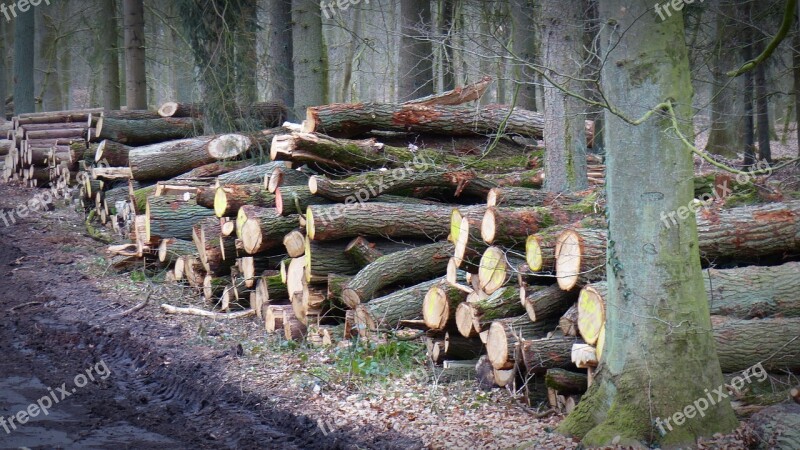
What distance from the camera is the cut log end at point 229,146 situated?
43.2 ft

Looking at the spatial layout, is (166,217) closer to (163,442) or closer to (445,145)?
(445,145)

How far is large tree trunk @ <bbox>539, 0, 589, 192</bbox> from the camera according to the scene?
984 centimetres

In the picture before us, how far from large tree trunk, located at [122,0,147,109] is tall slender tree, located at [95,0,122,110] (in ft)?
8.33

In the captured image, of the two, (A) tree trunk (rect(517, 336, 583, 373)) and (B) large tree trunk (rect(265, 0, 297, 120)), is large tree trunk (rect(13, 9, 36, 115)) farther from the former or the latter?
(A) tree trunk (rect(517, 336, 583, 373))

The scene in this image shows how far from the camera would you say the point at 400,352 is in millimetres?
7844

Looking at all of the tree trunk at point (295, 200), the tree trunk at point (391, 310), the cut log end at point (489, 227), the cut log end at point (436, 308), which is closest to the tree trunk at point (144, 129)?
the tree trunk at point (295, 200)

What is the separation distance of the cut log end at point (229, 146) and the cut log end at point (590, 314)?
27.3ft

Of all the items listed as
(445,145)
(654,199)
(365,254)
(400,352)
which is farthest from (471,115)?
(654,199)

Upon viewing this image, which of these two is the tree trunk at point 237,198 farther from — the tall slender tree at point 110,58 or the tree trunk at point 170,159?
the tall slender tree at point 110,58

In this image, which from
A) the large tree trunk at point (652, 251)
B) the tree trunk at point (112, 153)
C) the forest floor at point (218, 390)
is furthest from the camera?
the tree trunk at point (112, 153)

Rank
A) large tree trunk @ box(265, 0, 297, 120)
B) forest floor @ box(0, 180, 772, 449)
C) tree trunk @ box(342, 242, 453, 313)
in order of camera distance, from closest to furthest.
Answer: forest floor @ box(0, 180, 772, 449) → tree trunk @ box(342, 242, 453, 313) → large tree trunk @ box(265, 0, 297, 120)

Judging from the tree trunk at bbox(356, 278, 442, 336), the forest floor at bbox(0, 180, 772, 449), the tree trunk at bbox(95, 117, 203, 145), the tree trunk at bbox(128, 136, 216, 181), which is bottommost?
the forest floor at bbox(0, 180, 772, 449)

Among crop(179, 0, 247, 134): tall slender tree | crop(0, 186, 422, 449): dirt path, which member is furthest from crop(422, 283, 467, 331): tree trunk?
crop(179, 0, 247, 134): tall slender tree

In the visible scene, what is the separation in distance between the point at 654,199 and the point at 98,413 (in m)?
4.80
